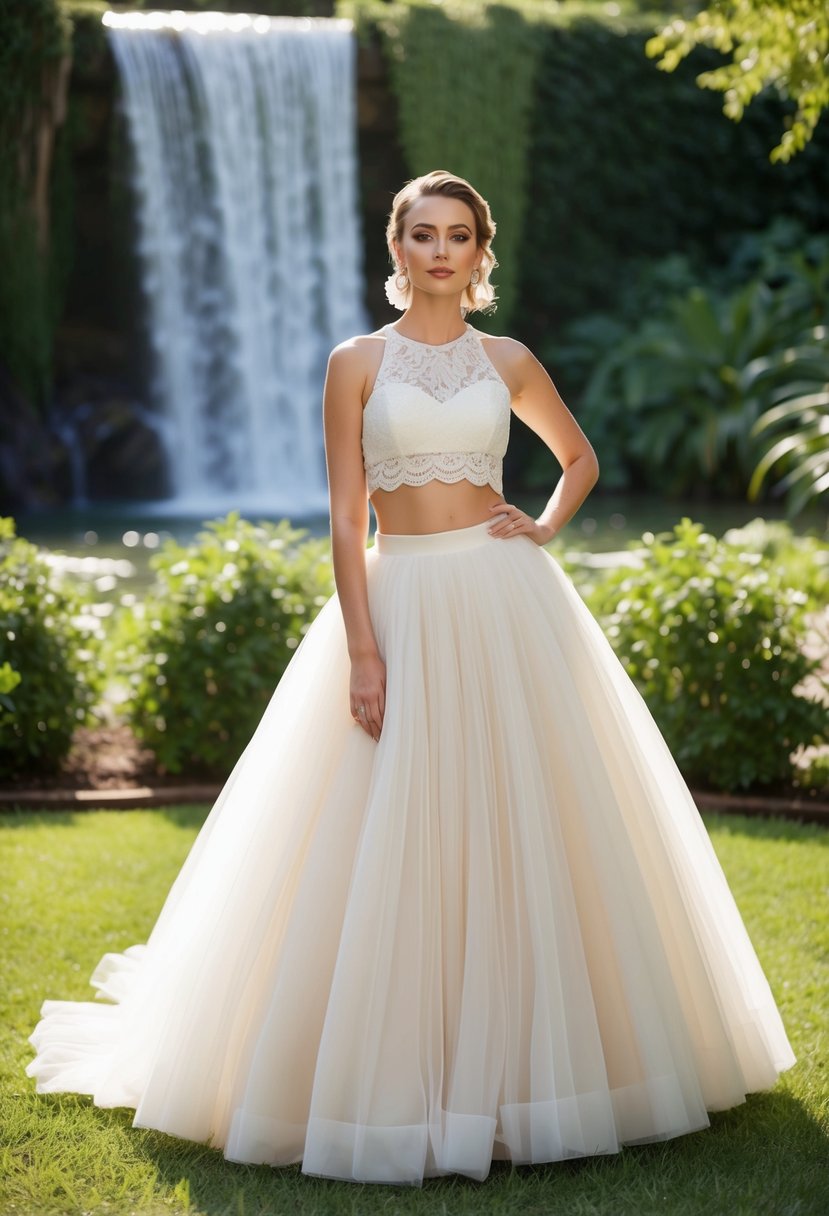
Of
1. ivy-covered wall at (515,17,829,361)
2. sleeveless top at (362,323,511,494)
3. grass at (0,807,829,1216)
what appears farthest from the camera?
ivy-covered wall at (515,17,829,361)

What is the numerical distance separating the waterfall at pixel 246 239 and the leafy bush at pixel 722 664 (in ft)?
37.4

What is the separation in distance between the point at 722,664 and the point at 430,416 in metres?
2.68

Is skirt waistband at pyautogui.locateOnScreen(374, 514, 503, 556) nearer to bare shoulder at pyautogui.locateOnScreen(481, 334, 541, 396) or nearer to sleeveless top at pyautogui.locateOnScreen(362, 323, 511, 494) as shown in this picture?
sleeveless top at pyautogui.locateOnScreen(362, 323, 511, 494)

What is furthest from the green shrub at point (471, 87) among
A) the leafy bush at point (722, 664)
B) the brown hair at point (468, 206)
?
the brown hair at point (468, 206)

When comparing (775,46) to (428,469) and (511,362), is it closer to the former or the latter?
(511,362)

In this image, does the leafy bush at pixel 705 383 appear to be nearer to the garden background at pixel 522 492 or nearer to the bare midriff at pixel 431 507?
the garden background at pixel 522 492

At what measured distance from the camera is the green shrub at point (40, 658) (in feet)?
17.6

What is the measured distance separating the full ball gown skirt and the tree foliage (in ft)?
13.3

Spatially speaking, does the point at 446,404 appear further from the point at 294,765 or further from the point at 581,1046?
the point at 581,1046

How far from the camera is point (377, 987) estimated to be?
260cm

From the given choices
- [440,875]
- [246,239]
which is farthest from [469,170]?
[440,875]

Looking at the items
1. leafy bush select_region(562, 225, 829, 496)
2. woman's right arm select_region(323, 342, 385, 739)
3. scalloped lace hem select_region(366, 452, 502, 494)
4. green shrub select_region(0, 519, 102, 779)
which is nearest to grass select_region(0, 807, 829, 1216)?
woman's right arm select_region(323, 342, 385, 739)

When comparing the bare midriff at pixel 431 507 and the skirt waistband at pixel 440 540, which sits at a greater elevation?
the bare midriff at pixel 431 507

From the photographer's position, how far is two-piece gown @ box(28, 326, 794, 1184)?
8.52 ft
